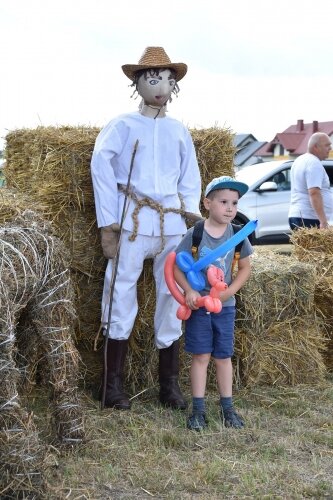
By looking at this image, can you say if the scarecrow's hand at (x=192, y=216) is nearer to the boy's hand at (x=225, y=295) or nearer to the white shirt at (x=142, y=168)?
the white shirt at (x=142, y=168)

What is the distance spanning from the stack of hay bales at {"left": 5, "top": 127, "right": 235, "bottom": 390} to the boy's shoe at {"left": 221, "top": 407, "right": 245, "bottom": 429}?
2.64ft

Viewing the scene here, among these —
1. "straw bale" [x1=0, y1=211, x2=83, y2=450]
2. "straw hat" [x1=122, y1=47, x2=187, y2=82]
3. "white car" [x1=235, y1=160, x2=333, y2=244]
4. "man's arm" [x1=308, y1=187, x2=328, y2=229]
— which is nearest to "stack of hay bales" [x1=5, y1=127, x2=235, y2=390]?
"straw hat" [x1=122, y1=47, x2=187, y2=82]

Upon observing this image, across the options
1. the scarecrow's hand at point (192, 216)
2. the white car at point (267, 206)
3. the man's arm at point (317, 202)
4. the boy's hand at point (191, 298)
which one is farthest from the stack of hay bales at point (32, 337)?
the white car at point (267, 206)

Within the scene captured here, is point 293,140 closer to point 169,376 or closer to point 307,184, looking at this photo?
point 307,184

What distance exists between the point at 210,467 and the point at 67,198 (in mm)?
1971

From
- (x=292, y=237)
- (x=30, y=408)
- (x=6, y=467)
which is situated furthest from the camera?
(x=292, y=237)

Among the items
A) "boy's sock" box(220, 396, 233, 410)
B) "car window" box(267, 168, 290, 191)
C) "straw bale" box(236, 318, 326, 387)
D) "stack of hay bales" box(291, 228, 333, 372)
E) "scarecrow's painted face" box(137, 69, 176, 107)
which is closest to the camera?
"boy's sock" box(220, 396, 233, 410)

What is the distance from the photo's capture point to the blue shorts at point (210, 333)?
502 centimetres

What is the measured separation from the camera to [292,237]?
23.6ft

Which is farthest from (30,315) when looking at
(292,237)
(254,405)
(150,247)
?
(292,237)

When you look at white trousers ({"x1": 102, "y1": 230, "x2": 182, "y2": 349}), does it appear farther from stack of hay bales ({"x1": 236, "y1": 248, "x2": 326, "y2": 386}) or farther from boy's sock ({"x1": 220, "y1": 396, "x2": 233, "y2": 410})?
stack of hay bales ({"x1": 236, "y1": 248, "x2": 326, "y2": 386})

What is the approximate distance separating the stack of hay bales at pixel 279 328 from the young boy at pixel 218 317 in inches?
35.1

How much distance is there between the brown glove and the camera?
531 centimetres

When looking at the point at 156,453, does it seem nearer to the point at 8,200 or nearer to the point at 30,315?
the point at 30,315
